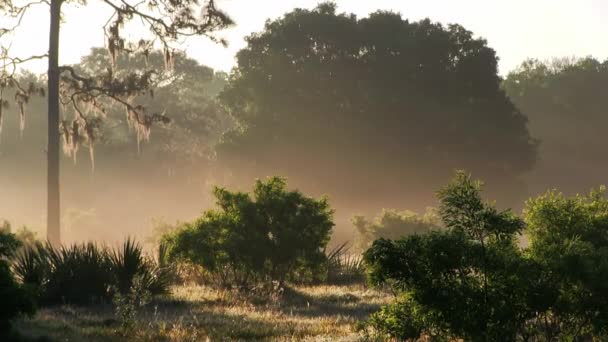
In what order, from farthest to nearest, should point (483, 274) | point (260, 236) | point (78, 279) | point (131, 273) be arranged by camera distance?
point (260, 236)
point (131, 273)
point (78, 279)
point (483, 274)

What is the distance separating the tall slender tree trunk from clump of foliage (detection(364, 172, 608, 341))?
20.0m

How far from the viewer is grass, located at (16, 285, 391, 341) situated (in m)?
11.4

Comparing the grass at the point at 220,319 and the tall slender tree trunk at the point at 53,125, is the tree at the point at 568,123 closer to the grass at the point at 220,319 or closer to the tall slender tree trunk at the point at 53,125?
the tall slender tree trunk at the point at 53,125

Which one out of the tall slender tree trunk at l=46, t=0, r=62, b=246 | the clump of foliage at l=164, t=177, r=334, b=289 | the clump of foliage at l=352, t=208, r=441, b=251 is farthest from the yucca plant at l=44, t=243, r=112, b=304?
the clump of foliage at l=352, t=208, r=441, b=251

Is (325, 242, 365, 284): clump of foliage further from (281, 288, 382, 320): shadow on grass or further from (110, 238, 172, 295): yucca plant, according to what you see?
(110, 238, 172, 295): yucca plant

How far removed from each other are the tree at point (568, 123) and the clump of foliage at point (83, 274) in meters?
52.0

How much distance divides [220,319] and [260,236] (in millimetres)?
4321

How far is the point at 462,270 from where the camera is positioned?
29.2ft

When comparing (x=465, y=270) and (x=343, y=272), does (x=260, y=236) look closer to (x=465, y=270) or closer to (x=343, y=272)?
(x=343, y=272)

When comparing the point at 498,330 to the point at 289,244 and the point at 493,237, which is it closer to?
the point at 493,237

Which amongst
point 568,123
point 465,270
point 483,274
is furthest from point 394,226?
point 568,123

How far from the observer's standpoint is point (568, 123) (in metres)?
67.2

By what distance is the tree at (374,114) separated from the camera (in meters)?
50.2

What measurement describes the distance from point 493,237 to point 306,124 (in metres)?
41.9
